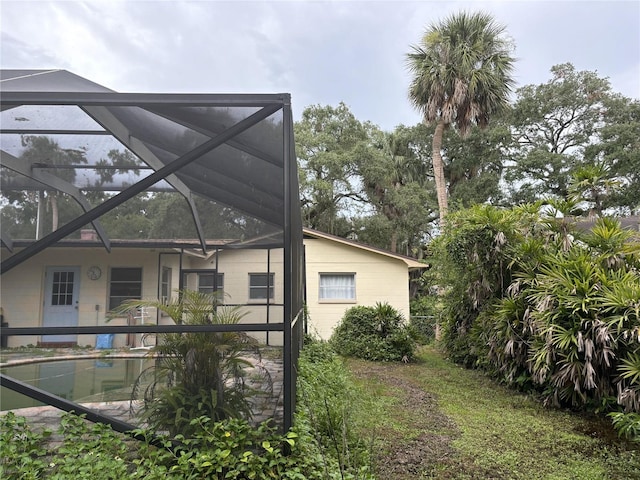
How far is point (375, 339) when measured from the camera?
31.4 feet

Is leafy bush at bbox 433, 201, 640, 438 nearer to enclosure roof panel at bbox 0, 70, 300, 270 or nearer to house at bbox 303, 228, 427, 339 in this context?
house at bbox 303, 228, 427, 339

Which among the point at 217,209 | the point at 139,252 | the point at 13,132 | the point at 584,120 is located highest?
the point at 584,120

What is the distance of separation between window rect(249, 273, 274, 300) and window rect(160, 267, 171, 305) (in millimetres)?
558

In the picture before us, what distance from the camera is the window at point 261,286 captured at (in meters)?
2.93

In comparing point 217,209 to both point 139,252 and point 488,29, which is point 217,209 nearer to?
point 139,252

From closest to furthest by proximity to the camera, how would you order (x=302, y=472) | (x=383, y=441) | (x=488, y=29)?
1. (x=302, y=472)
2. (x=383, y=441)
3. (x=488, y=29)

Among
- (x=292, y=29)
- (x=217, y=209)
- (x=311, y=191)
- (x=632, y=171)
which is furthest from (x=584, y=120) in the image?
(x=217, y=209)

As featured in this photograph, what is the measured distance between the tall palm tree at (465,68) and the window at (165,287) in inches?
428

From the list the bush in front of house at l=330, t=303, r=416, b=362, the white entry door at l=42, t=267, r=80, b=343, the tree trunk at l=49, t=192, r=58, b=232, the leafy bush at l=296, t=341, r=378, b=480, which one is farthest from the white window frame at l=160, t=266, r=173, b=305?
the bush in front of house at l=330, t=303, r=416, b=362

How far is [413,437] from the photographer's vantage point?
14.0ft

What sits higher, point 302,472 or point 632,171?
point 632,171

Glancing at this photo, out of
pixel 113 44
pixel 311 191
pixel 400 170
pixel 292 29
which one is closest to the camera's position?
pixel 113 44

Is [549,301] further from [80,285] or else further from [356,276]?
[356,276]

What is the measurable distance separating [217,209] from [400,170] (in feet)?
56.9
